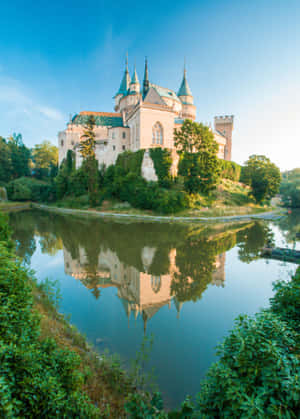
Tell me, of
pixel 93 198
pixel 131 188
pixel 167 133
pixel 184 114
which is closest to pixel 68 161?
pixel 93 198

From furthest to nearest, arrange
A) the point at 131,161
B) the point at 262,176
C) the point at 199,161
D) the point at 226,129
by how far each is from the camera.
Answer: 1. the point at 226,129
2. the point at 262,176
3. the point at 131,161
4. the point at 199,161

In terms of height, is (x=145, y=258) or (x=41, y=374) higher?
(x=41, y=374)

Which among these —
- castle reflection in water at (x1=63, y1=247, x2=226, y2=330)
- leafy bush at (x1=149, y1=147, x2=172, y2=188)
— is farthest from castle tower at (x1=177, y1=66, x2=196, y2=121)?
castle reflection in water at (x1=63, y1=247, x2=226, y2=330)

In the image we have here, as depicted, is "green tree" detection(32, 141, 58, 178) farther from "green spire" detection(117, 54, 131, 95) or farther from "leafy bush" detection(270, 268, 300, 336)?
"leafy bush" detection(270, 268, 300, 336)

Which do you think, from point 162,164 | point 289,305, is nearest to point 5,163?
point 162,164

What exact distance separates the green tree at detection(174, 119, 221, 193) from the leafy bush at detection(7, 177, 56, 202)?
86.4 ft

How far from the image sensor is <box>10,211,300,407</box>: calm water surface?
4195 millimetres

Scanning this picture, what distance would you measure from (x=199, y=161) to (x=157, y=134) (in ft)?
27.5

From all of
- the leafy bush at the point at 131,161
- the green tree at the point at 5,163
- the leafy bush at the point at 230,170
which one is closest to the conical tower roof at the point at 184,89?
the leafy bush at the point at 230,170

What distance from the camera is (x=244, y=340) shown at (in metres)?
2.28

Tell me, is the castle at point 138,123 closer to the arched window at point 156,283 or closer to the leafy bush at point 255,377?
the arched window at point 156,283

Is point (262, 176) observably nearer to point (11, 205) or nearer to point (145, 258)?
point (145, 258)

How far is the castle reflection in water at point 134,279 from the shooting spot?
596cm

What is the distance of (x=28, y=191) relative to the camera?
123ft
